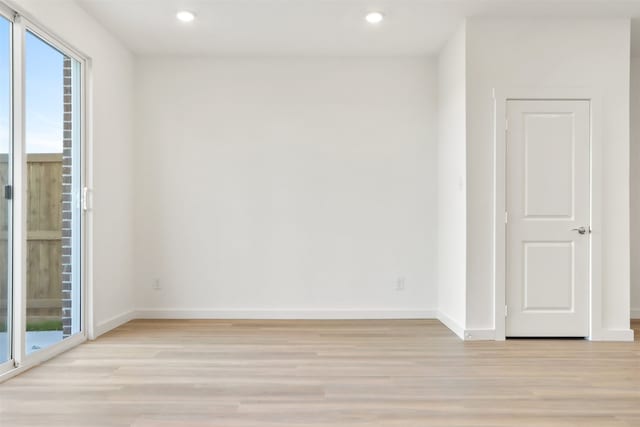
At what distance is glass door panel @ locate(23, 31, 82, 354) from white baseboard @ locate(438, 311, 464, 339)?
3.24m

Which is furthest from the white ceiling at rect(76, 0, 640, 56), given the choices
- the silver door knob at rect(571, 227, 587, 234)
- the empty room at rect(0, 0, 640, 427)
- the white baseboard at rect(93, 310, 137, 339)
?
the white baseboard at rect(93, 310, 137, 339)

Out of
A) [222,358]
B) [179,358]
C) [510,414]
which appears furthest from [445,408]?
[179,358]

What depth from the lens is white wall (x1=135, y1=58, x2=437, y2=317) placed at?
564 cm

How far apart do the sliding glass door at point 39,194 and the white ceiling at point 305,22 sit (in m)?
0.72

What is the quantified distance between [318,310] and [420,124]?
2.23 m

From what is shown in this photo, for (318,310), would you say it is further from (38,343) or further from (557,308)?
(38,343)

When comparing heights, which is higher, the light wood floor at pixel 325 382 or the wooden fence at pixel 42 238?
the wooden fence at pixel 42 238

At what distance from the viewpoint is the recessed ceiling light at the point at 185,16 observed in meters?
4.46

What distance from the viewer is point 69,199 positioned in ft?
14.1

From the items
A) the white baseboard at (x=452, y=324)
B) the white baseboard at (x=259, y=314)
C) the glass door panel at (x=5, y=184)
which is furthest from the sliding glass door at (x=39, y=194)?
the white baseboard at (x=452, y=324)

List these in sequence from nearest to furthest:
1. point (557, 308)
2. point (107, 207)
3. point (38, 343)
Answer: point (38, 343) → point (557, 308) → point (107, 207)

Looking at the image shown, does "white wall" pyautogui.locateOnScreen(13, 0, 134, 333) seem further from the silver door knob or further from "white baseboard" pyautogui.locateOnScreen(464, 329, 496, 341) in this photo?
the silver door knob

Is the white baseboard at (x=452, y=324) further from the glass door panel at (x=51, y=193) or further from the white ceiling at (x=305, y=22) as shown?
the glass door panel at (x=51, y=193)

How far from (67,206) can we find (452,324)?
349 centimetres
